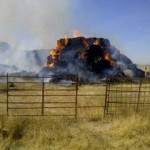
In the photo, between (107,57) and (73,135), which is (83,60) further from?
(73,135)

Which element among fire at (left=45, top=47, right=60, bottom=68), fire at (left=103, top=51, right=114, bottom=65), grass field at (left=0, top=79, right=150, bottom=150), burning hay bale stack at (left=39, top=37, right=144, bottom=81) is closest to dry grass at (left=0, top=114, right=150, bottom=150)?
grass field at (left=0, top=79, right=150, bottom=150)

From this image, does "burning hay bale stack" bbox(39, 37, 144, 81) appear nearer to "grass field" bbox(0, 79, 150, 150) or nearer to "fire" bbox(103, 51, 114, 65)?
"fire" bbox(103, 51, 114, 65)

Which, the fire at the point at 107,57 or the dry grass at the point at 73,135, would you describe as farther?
the fire at the point at 107,57

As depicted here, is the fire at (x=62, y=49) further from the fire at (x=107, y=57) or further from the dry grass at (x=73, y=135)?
the dry grass at (x=73, y=135)

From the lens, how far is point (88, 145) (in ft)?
35.9

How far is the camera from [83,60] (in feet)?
149

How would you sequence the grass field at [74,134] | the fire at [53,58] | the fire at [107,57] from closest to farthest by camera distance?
the grass field at [74,134]
the fire at [53,58]
the fire at [107,57]

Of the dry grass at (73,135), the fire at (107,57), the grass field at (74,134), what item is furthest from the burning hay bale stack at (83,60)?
the dry grass at (73,135)

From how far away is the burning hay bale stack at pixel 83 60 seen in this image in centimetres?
4431

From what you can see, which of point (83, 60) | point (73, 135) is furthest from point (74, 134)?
point (83, 60)

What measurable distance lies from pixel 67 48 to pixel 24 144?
3615cm

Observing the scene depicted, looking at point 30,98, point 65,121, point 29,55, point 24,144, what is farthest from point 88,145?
point 29,55

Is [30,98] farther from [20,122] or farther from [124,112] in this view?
[20,122]

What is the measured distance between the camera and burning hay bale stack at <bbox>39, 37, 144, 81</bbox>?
145 ft
